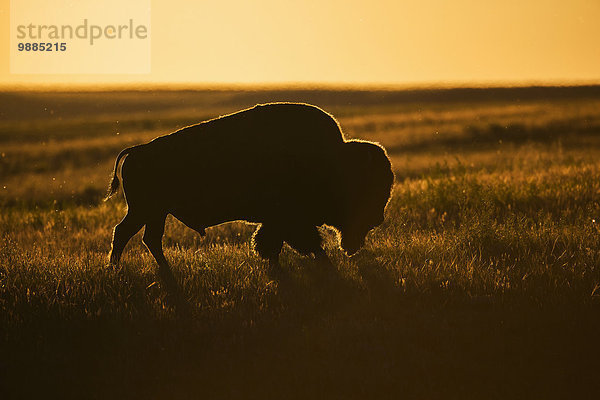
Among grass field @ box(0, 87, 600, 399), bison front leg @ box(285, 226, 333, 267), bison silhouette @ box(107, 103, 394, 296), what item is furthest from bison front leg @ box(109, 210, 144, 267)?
bison front leg @ box(285, 226, 333, 267)

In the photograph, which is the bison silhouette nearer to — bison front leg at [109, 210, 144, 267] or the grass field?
bison front leg at [109, 210, 144, 267]

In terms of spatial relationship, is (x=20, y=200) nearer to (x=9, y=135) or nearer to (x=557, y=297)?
(x=557, y=297)

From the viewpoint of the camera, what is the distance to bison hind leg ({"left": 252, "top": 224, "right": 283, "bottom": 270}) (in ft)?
Answer: 22.9

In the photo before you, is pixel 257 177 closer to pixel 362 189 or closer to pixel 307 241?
pixel 307 241

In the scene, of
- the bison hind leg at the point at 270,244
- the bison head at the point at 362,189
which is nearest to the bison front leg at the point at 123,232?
the bison hind leg at the point at 270,244

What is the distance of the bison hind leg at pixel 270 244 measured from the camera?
22.9 feet

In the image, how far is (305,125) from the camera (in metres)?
7.02

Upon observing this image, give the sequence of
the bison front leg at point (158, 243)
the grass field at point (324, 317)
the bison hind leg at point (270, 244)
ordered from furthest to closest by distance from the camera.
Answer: the bison hind leg at point (270, 244), the bison front leg at point (158, 243), the grass field at point (324, 317)

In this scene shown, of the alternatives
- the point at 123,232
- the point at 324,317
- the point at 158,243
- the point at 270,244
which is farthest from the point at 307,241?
the point at 123,232

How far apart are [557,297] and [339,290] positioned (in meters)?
1.88

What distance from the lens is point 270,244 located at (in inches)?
276

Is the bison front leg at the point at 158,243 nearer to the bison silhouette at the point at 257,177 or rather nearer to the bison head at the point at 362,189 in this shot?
the bison silhouette at the point at 257,177

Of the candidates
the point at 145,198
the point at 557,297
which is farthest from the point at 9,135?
the point at 557,297

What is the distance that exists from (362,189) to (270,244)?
106cm
